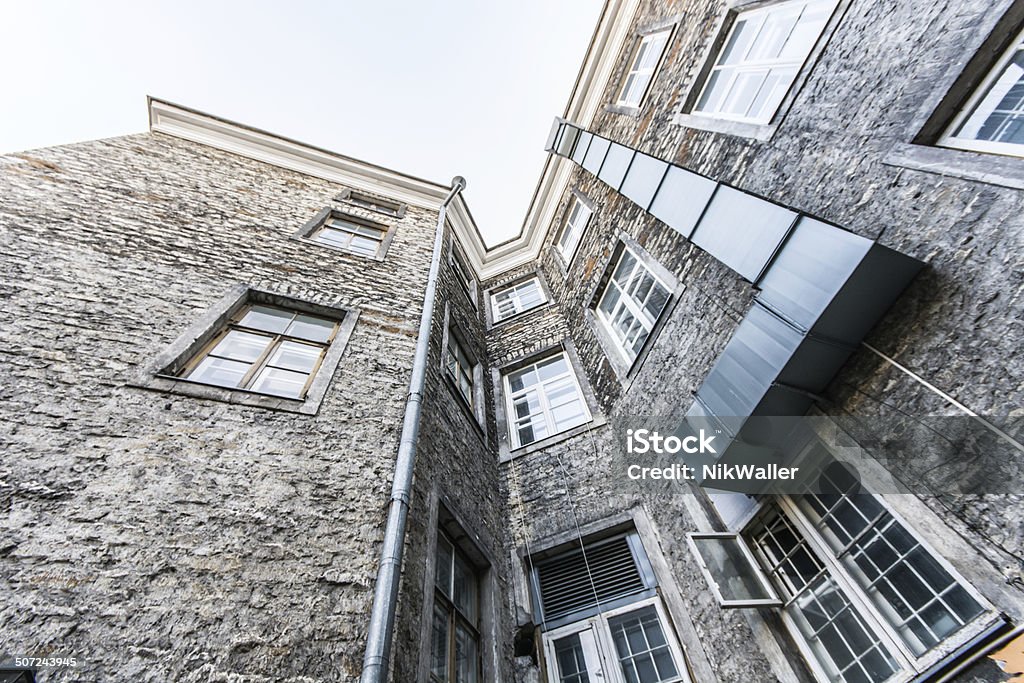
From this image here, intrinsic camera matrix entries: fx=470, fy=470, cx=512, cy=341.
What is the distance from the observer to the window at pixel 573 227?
9.64 m

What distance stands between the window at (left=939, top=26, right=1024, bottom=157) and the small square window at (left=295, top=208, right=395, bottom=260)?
665 centimetres

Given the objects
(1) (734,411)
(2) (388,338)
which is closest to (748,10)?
(1) (734,411)

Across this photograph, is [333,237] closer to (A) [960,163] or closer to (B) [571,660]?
(B) [571,660]

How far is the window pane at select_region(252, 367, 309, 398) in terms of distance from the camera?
4.19 meters

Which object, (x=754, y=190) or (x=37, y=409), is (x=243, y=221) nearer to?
(x=37, y=409)

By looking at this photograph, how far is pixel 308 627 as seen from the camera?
2613 mm

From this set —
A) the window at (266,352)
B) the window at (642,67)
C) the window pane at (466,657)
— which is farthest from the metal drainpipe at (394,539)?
the window at (642,67)

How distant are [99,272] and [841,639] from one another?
6961 millimetres

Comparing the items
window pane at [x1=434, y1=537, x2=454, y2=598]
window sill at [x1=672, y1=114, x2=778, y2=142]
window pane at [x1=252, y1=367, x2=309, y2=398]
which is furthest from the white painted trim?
window pane at [x1=434, y1=537, x2=454, y2=598]

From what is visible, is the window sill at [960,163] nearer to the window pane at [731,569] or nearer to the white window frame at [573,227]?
the window pane at [731,569]

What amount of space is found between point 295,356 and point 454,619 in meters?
2.88

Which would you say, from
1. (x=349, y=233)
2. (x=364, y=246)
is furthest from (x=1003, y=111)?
(x=349, y=233)

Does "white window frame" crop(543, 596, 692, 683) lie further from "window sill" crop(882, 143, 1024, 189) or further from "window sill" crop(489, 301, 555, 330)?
"window sill" crop(489, 301, 555, 330)

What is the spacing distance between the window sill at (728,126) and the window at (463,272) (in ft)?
16.9
